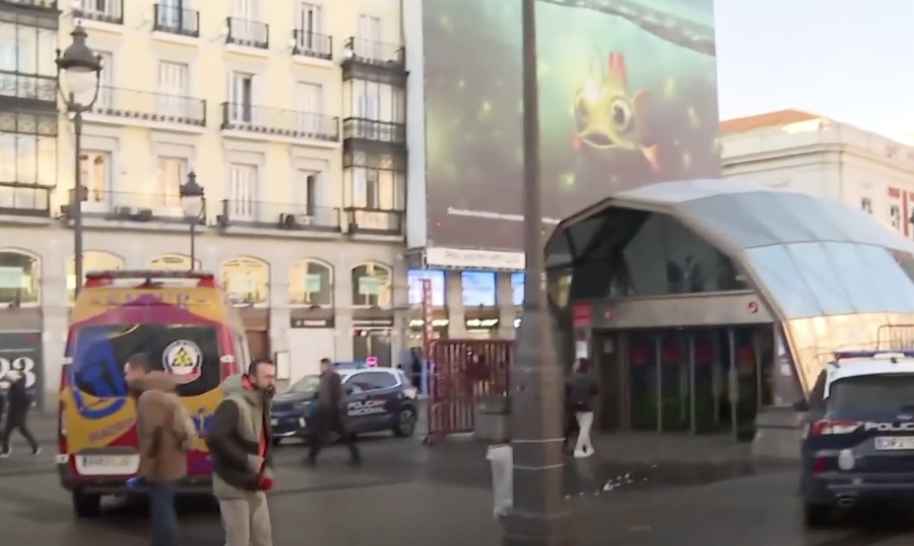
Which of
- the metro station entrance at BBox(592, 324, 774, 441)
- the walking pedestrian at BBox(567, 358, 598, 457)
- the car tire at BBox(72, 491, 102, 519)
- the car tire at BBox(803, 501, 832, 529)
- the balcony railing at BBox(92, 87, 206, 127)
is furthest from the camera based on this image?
the balcony railing at BBox(92, 87, 206, 127)

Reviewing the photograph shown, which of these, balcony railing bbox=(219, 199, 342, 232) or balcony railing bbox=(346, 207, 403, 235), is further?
balcony railing bbox=(346, 207, 403, 235)

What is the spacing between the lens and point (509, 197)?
47344 millimetres

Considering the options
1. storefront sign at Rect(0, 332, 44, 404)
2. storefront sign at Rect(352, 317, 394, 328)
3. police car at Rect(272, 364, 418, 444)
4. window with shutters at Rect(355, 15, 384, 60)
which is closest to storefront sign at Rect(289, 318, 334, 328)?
storefront sign at Rect(352, 317, 394, 328)

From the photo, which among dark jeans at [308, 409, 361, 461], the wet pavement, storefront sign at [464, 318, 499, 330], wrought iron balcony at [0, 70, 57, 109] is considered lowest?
the wet pavement

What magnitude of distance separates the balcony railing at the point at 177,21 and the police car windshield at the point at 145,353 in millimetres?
29171

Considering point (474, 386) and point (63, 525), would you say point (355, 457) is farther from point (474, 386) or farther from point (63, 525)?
point (63, 525)

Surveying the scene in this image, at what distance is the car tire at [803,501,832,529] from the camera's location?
Answer: 12.0 m

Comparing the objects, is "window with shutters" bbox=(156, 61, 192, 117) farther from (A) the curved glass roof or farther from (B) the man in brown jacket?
(B) the man in brown jacket

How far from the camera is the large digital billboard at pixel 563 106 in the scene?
45.8 m

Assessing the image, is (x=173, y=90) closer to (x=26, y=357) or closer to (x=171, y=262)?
(x=171, y=262)

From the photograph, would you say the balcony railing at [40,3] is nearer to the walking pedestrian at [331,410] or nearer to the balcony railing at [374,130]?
the balcony railing at [374,130]

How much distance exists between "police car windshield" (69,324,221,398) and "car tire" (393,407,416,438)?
523 inches

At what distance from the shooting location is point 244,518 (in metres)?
8.54

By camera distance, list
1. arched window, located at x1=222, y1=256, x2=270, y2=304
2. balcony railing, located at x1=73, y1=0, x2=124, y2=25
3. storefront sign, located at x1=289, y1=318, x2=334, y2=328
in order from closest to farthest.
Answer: balcony railing, located at x1=73, y1=0, x2=124, y2=25, arched window, located at x1=222, y1=256, x2=270, y2=304, storefront sign, located at x1=289, y1=318, x2=334, y2=328
